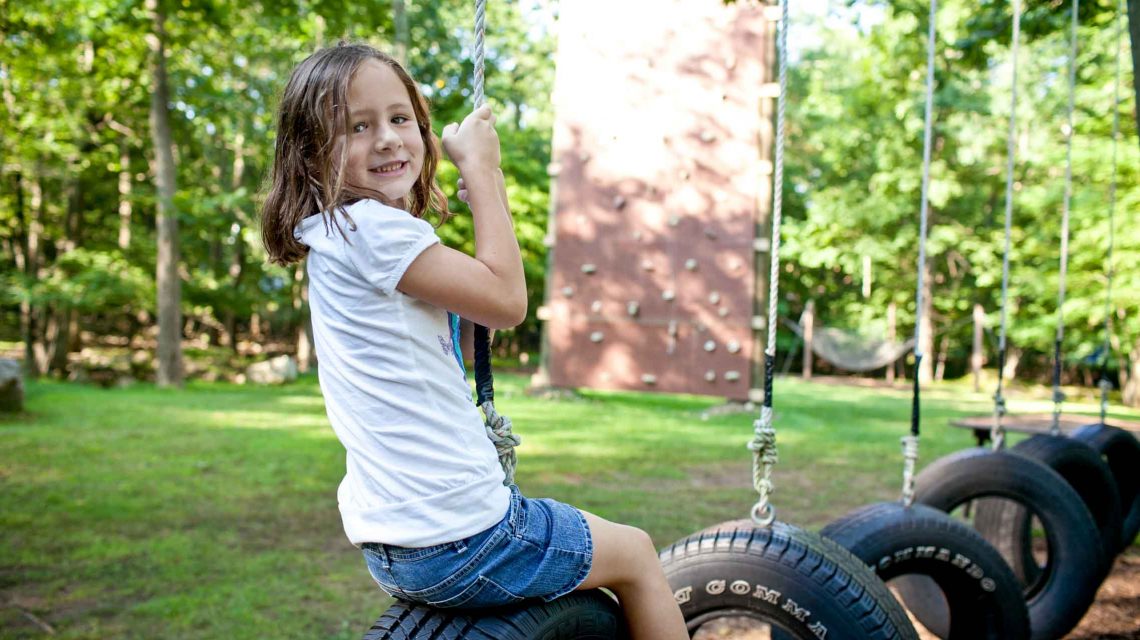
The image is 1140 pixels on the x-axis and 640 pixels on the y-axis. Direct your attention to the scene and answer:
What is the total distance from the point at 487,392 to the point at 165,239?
13.0 m

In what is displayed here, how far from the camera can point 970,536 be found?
2.44m

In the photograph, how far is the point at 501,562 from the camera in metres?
1.33

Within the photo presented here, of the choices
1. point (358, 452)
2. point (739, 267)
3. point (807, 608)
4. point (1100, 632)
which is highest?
point (739, 267)

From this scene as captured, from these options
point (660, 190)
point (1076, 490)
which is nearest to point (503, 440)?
point (1076, 490)

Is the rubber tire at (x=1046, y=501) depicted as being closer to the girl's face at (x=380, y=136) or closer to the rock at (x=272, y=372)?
the girl's face at (x=380, y=136)

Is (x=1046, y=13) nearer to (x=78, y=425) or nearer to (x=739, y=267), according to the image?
(x=739, y=267)

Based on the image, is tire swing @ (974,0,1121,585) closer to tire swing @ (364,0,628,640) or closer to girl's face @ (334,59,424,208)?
tire swing @ (364,0,628,640)

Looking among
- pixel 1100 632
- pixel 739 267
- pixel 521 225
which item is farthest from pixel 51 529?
pixel 521 225

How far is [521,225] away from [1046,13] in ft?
40.9

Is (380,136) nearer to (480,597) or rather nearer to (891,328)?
(480,597)

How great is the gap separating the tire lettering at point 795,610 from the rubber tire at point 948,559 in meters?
0.62

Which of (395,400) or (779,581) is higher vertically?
(395,400)

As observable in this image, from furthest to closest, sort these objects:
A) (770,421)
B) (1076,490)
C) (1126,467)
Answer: (1126,467), (1076,490), (770,421)

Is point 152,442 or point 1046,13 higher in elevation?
point 1046,13
